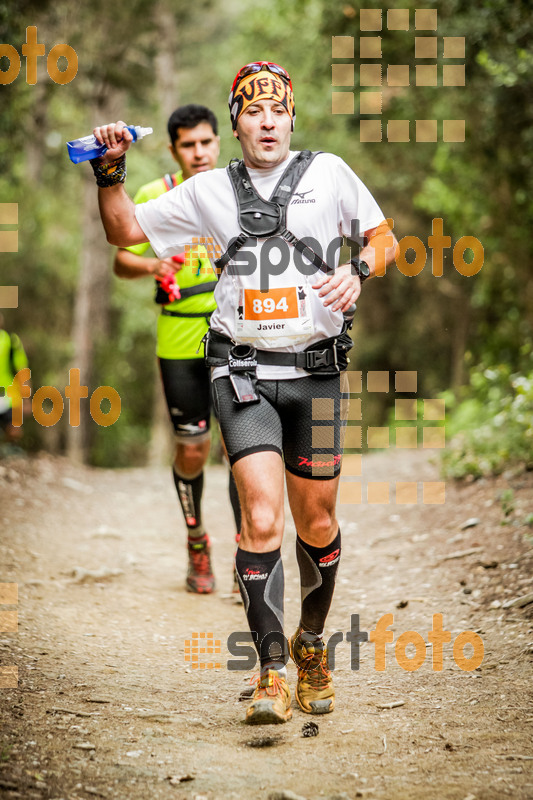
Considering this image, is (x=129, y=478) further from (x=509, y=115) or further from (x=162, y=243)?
(x=162, y=243)

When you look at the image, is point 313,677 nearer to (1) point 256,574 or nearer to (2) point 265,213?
(1) point 256,574

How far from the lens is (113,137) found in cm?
344

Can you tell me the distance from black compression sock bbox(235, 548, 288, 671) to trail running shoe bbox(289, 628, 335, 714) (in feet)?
0.89

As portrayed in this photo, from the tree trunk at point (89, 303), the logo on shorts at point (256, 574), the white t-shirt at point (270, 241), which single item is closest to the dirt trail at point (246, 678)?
the logo on shorts at point (256, 574)

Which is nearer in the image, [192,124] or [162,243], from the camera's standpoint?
[162,243]

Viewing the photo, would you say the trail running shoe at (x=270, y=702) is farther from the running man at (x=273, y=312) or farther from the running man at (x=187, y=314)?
the running man at (x=187, y=314)

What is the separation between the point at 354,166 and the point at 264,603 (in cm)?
1874

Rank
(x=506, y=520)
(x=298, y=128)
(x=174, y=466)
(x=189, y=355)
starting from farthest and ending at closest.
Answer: (x=298, y=128) → (x=506, y=520) → (x=174, y=466) → (x=189, y=355)

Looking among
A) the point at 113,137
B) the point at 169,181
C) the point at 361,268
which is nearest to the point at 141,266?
the point at 169,181

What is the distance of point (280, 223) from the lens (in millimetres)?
3465

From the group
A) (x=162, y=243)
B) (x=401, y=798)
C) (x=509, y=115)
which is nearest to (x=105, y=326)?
(x=509, y=115)

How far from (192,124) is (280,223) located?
2404 mm

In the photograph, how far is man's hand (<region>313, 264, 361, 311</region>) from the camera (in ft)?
11.4

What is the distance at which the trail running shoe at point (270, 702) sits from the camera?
3.40 meters
